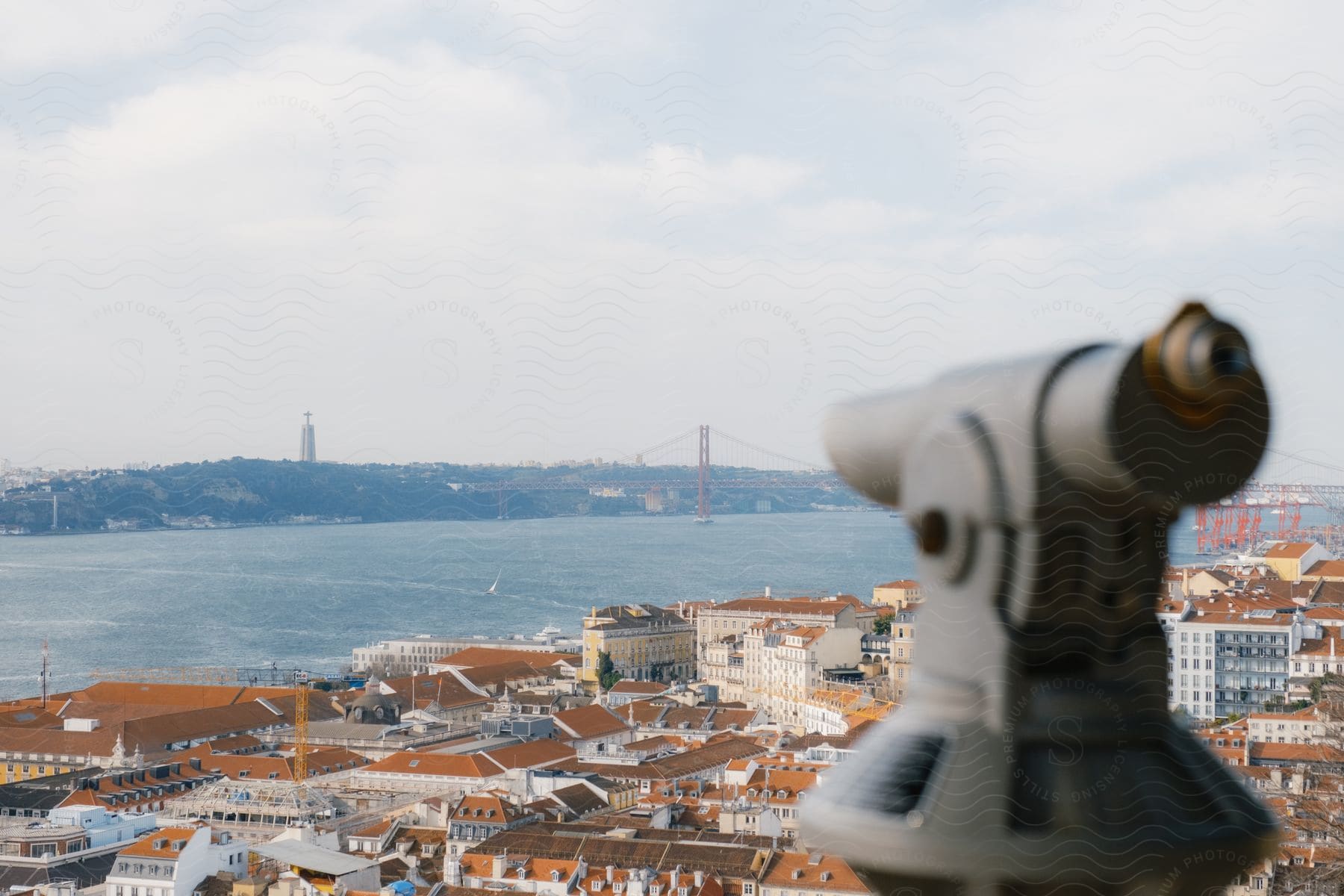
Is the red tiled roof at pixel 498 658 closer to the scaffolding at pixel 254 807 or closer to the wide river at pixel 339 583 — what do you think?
the wide river at pixel 339 583

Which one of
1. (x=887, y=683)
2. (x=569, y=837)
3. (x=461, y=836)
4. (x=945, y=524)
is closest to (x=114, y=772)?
(x=461, y=836)

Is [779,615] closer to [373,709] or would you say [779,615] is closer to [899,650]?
[899,650]

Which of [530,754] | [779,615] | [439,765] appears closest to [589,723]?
[530,754]

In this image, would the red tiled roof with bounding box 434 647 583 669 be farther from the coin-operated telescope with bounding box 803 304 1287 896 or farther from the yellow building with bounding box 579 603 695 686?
the coin-operated telescope with bounding box 803 304 1287 896

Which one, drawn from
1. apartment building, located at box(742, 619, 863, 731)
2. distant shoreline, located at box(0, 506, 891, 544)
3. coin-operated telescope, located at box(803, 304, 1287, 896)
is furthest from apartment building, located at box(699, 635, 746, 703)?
coin-operated telescope, located at box(803, 304, 1287, 896)

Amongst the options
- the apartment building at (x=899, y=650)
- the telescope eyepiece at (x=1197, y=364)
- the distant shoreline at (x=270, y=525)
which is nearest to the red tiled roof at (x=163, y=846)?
the distant shoreline at (x=270, y=525)

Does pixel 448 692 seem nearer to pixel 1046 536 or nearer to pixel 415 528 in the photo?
pixel 1046 536
